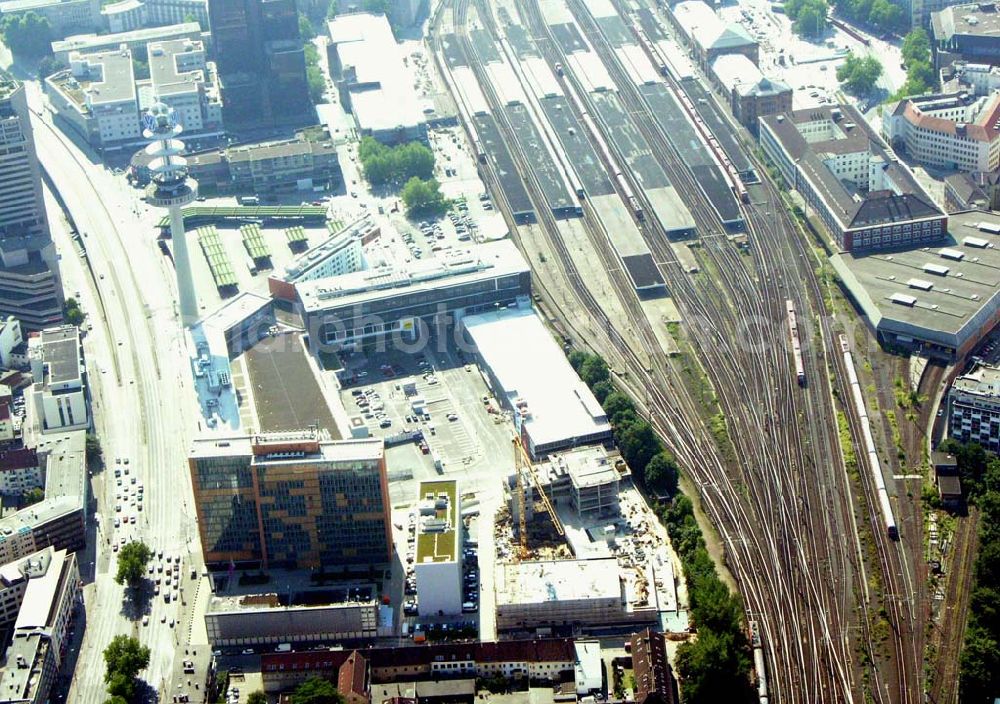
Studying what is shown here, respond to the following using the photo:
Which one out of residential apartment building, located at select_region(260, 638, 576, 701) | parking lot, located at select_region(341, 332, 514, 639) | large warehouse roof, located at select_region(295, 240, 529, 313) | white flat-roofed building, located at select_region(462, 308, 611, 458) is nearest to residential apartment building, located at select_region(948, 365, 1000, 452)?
white flat-roofed building, located at select_region(462, 308, 611, 458)

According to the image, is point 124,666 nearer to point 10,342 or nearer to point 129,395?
point 129,395

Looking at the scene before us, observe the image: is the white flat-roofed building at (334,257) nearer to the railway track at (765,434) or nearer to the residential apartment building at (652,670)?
the railway track at (765,434)

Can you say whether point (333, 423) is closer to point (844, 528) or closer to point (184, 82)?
point (844, 528)

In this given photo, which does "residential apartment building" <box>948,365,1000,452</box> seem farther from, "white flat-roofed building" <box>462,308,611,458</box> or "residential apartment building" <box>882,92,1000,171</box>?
"residential apartment building" <box>882,92,1000,171</box>

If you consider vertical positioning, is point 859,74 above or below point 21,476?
above

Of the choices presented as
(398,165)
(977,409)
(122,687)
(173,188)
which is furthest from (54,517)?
(977,409)

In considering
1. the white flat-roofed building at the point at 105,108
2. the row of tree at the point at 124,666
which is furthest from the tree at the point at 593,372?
the white flat-roofed building at the point at 105,108
